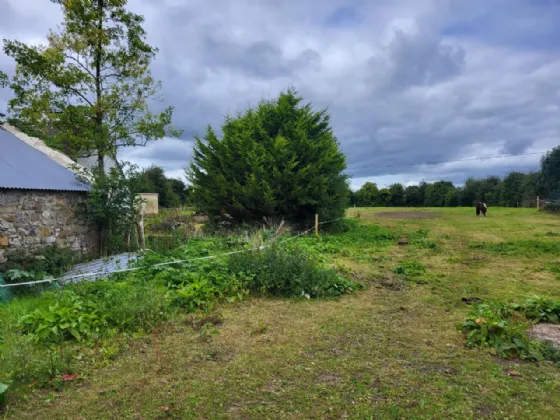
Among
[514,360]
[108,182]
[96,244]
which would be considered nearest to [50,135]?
[108,182]

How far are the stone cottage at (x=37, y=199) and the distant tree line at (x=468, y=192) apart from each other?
1435 inches

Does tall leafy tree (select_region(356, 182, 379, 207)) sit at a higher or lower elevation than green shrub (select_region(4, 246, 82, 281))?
higher

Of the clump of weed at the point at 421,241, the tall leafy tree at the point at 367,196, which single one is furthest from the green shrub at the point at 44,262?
the tall leafy tree at the point at 367,196

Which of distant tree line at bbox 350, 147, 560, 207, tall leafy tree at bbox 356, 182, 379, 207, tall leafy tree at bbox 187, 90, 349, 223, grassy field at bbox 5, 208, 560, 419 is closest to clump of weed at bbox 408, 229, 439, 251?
tall leafy tree at bbox 187, 90, 349, 223

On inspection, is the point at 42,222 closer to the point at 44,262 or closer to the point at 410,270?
the point at 44,262

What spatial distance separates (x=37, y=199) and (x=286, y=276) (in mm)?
6383

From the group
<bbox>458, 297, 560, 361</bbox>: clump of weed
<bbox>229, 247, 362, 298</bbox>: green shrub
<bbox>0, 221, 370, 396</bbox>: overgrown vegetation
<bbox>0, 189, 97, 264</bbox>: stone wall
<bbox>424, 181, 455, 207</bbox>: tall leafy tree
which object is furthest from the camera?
<bbox>424, 181, 455, 207</bbox>: tall leafy tree

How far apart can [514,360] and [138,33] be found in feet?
39.9

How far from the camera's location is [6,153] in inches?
365

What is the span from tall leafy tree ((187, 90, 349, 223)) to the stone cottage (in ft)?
18.8

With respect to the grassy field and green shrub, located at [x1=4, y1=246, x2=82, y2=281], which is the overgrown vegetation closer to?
the grassy field

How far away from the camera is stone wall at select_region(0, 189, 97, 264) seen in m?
8.27

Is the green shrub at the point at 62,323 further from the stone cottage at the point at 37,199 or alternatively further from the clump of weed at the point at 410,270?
the clump of weed at the point at 410,270

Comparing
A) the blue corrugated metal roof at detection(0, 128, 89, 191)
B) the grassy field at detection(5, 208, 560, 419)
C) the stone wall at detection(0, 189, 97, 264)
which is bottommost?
the grassy field at detection(5, 208, 560, 419)
